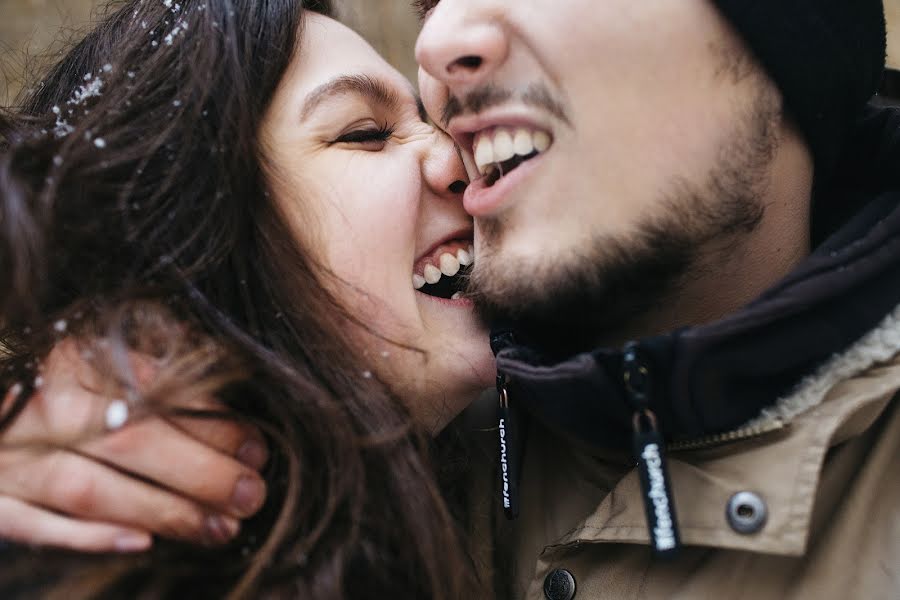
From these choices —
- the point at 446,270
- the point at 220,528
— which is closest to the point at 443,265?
the point at 446,270

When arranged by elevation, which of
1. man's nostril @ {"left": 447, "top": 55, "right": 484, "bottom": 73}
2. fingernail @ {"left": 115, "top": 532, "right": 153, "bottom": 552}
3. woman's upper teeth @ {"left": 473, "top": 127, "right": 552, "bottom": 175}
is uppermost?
man's nostril @ {"left": 447, "top": 55, "right": 484, "bottom": 73}

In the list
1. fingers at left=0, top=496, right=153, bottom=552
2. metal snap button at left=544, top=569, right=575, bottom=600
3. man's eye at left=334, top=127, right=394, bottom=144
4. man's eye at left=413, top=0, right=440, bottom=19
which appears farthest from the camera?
man's eye at left=413, top=0, right=440, bottom=19

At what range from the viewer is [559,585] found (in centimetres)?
125

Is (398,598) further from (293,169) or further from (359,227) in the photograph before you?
(293,169)

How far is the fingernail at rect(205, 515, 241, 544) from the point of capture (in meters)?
1.02

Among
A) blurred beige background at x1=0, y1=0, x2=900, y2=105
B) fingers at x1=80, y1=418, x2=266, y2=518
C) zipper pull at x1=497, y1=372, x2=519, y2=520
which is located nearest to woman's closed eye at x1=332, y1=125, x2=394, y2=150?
zipper pull at x1=497, y1=372, x2=519, y2=520

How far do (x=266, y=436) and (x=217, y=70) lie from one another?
0.69m

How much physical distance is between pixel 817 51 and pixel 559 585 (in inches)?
40.7

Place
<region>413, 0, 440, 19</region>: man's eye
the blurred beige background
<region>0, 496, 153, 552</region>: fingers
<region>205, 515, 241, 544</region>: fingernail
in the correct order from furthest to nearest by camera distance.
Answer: the blurred beige background, <region>413, 0, 440, 19</region>: man's eye, <region>205, 515, 241, 544</region>: fingernail, <region>0, 496, 153, 552</region>: fingers

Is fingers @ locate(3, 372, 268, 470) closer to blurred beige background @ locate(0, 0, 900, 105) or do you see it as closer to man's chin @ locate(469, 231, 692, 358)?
man's chin @ locate(469, 231, 692, 358)

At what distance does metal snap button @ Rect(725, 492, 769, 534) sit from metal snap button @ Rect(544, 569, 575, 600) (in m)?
0.31

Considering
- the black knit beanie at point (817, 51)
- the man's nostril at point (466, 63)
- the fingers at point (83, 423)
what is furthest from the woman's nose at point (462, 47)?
the fingers at point (83, 423)

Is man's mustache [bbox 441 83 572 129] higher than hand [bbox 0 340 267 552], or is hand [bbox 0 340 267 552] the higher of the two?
man's mustache [bbox 441 83 572 129]

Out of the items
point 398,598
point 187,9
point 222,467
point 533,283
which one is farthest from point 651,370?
point 187,9
